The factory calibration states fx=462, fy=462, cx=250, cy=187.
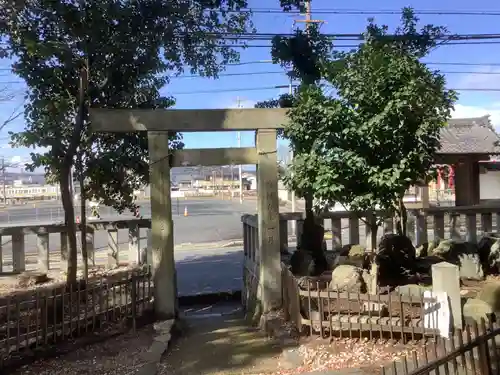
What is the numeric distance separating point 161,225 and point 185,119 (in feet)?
5.75

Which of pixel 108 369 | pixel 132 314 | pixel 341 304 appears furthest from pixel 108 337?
pixel 341 304

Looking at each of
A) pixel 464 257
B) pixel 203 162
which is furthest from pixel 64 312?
pixel 464 257

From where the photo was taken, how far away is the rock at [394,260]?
777 cm

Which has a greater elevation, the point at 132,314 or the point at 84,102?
the point at 84,102

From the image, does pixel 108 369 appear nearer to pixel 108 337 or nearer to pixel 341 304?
pixel 108 337

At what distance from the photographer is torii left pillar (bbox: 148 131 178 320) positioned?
7398 mm

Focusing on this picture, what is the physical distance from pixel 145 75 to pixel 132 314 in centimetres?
395

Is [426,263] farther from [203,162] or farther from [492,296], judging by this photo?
[203,162]

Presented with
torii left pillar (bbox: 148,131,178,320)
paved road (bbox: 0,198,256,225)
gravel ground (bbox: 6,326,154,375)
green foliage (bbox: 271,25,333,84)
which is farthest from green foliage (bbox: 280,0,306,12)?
paved road (bbox: 0,198,256,225)

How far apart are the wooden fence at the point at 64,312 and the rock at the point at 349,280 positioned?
10.0ft

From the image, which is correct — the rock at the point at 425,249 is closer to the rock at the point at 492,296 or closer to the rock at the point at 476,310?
the rock at the point at 492,296

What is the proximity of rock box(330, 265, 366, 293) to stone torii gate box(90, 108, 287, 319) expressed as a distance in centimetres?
106

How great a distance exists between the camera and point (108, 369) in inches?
213

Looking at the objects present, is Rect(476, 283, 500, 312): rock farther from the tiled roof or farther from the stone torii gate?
the tiled roof
